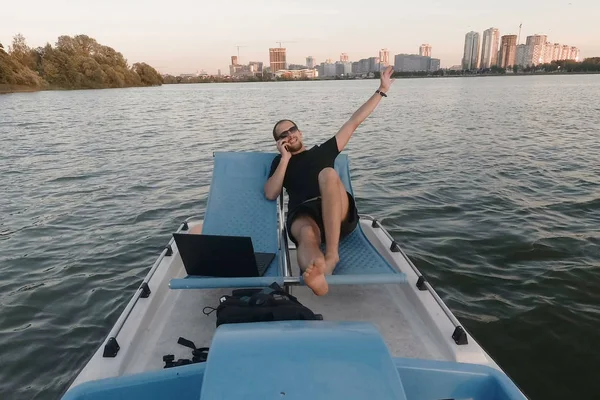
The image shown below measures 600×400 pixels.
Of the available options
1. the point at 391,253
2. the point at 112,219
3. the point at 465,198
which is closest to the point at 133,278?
the point at 112,219

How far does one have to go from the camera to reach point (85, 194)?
8562 millimetres

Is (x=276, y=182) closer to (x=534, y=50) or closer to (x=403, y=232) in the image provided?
(x=403, y=232)

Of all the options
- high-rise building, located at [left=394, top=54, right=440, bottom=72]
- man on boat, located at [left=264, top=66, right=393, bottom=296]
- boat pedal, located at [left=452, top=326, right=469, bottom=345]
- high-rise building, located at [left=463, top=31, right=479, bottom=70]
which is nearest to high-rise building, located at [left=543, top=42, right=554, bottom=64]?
high-rise building, located at [left=463, top=31, right=479, bottom=70]

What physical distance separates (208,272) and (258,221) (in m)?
1.16

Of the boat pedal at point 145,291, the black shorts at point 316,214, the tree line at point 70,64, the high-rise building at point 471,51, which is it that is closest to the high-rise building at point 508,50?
the high-rise building at point 471,51

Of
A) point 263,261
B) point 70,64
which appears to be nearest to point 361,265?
point 263,261

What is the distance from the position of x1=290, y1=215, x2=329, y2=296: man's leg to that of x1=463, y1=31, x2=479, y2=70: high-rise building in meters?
161

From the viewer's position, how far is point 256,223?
440 cm

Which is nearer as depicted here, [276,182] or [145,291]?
[145,291]

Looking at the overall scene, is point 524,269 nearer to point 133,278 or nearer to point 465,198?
point 465,198

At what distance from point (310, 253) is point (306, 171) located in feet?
3.82

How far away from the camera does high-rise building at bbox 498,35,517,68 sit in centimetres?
14275

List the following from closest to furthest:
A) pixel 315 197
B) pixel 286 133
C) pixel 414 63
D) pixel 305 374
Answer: pixel 305 374, pixel 315 197, pixel 286 133, pixel 414 63

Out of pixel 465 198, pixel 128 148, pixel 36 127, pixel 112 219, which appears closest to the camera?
pixel 112 219
